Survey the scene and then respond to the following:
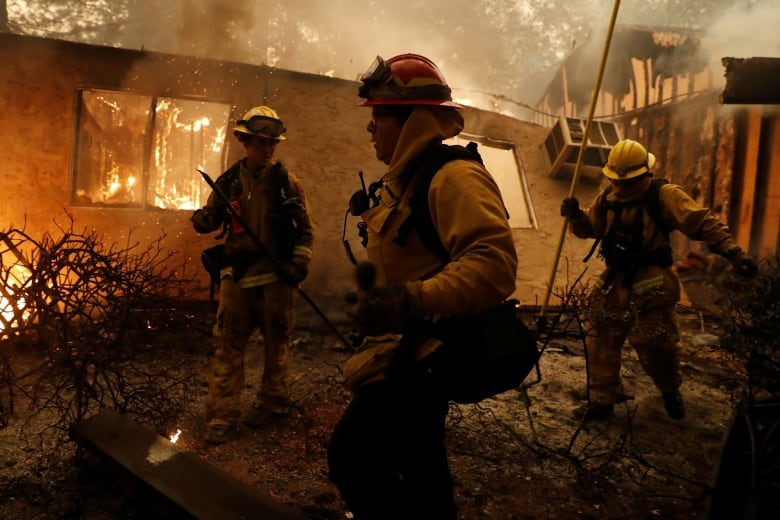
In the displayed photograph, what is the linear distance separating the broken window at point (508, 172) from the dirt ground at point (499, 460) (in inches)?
148

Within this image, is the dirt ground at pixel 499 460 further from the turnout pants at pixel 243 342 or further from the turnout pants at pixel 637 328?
the turnout pants at pixel 637 328

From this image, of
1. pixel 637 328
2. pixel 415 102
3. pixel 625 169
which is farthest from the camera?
pixel 625 169

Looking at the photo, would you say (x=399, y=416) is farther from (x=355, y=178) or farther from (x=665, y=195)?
(x=355, y=178)

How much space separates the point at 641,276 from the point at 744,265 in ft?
2.40

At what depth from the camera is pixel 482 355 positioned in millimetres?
1779

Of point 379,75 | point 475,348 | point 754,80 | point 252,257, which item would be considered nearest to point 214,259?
point 252,257

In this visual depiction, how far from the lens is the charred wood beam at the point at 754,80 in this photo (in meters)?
4.13

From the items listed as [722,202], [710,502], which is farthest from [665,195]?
[722,202]

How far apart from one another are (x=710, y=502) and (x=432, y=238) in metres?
1.38

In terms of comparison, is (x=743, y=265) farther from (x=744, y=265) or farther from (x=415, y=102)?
(x=415, y=102)

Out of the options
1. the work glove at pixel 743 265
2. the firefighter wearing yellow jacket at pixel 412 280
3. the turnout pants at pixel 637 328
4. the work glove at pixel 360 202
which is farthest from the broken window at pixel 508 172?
the firefighter wearing yellow jacket at pixel 412 280

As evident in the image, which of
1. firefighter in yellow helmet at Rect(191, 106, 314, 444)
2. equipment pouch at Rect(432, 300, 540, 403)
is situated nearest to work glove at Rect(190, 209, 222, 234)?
firefighter in yellow helmet at Rect(191, 106, 314, 444)

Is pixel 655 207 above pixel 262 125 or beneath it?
beneath

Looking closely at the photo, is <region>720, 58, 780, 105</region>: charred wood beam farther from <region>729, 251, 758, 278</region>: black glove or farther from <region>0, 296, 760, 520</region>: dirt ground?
<region>0, 296, 760, 520</region>: dirt ground
